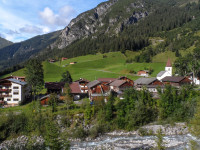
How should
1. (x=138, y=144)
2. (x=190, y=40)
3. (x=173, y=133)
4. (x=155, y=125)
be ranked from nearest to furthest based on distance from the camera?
(x=138, y=144) → (x=173, y=133) → (x=155, y=125) → (x=190, y=40)

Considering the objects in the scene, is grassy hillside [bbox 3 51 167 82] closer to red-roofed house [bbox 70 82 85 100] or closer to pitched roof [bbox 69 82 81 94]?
pitched roof [bbox 69 82 81 94]

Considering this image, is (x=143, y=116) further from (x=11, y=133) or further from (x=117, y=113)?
(x=11, y=133)

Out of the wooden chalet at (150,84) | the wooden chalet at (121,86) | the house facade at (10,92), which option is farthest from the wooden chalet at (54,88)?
the wooden chalet at (150,84)

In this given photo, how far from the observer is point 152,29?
193 meters

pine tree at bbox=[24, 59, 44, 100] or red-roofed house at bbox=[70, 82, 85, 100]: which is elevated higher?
pine tree at bbox=[24, 59, 44, 100]

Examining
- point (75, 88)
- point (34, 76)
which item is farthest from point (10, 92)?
point (75, 88)

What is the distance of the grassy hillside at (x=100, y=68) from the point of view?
82375 millimetres

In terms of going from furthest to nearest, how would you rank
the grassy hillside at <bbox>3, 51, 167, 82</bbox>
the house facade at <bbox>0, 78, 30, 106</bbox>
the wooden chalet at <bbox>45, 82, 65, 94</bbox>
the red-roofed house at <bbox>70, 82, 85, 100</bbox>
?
the grassy hillside at <bbox>3, 51, 167, 82</bbox>, the wooden chalet at <bbox>45, 82, 65, 94</bbox>, the red-roofed house at <bbox>70, 82, 85, 100</bbox>, the house facade at <bbox>0, 78, 30, 106</bbox>

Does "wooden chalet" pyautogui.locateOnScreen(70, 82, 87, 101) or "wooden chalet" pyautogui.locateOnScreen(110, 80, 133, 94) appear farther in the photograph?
"wooden chalet" pyautogui.locateOnScreen(110, 80, 133, 94)

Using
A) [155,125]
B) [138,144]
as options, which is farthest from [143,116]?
[138,144]

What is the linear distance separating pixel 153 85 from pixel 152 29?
160574 millimetres

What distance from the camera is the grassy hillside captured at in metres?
82.4

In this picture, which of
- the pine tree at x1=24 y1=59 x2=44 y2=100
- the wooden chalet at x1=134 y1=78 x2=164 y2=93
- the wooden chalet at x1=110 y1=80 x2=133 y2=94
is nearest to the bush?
the wooden chalet at x1=110 y1=80 x2=133 y2=94

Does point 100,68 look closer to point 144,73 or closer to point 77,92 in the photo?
point 144,73
